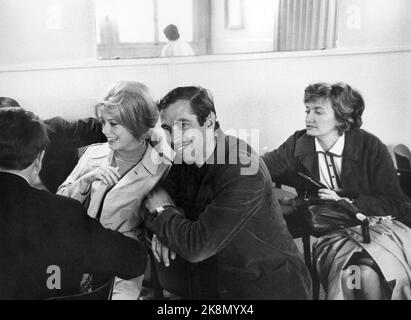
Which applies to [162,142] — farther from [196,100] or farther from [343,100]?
[343,100]

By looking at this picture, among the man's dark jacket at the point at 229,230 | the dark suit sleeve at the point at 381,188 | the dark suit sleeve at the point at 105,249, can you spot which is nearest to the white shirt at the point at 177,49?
the man's dark jacket at the point at 229,230

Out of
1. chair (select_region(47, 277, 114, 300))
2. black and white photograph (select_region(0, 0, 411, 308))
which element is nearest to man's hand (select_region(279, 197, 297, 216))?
black and white photograph (select_region(0, 0, 411, 308))

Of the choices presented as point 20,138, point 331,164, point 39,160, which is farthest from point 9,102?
point 331,164

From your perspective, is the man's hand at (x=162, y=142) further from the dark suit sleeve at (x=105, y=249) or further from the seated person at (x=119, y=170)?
the dark suit sleeve at (x=105, y=249)

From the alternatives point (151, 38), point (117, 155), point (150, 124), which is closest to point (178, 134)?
point (150, 124)

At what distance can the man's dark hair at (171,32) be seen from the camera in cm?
173

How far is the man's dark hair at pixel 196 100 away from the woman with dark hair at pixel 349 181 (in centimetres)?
28

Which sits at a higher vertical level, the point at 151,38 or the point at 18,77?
the point at 151,38

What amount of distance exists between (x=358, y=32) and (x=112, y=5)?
96 centimetres

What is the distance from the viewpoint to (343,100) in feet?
5.78

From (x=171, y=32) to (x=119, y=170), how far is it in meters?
0.57

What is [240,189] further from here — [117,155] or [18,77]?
[18,77]

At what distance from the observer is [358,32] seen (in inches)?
68.2

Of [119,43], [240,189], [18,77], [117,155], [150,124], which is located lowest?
[240,189]
